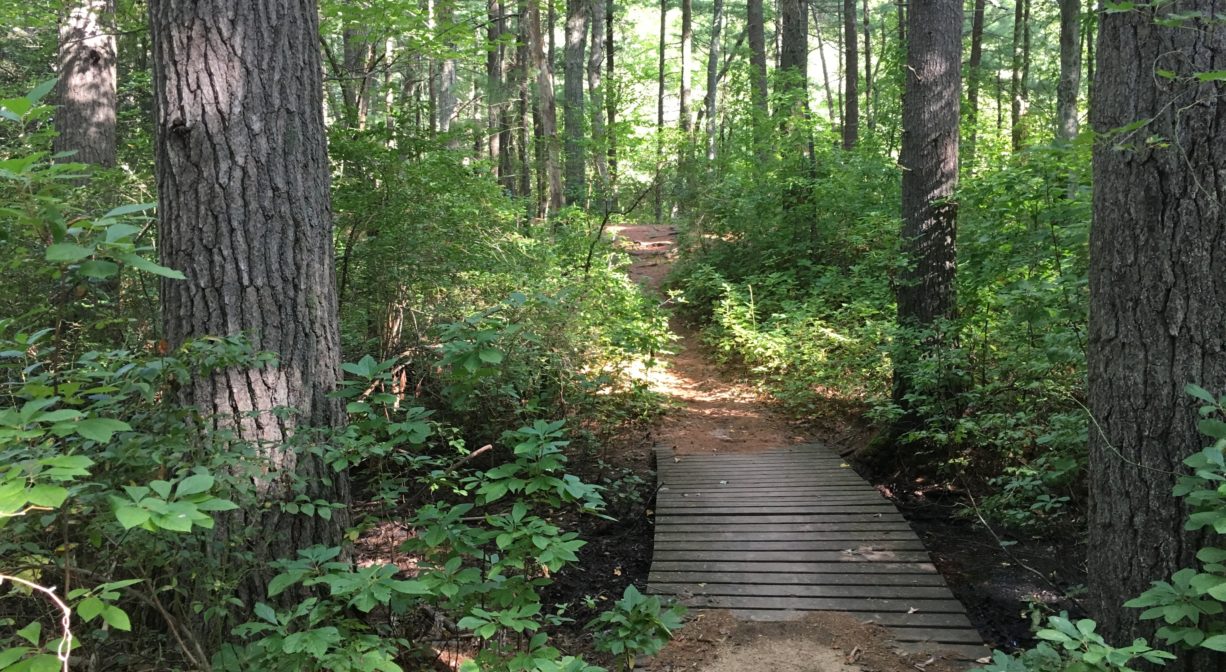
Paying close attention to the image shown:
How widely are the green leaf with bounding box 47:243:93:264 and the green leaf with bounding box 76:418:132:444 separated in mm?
404

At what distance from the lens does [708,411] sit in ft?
31.2

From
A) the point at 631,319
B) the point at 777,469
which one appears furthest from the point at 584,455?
the point at 631,319

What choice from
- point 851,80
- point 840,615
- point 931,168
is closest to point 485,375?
point 840,615

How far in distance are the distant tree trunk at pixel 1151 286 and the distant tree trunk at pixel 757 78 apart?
10.8 metres

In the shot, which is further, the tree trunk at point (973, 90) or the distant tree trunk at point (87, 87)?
the tree trunk at point (973, 90)

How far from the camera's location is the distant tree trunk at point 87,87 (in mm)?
8109

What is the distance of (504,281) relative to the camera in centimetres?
755

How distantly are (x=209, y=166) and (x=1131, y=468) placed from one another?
443 cm

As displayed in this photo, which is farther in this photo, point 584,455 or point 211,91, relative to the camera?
point 584,455

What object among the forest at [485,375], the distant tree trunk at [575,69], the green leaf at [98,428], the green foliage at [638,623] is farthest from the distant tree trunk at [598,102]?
the green leaf at [98,428]

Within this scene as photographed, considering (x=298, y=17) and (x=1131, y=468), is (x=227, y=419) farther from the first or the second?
(x=1131, y=468)

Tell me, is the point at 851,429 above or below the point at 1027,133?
below

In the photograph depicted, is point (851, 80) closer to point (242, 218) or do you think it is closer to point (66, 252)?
point (242, 218)

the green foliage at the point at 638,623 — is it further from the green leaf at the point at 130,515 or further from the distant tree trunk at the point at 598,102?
the distant tree trunk at the point at 598,102
